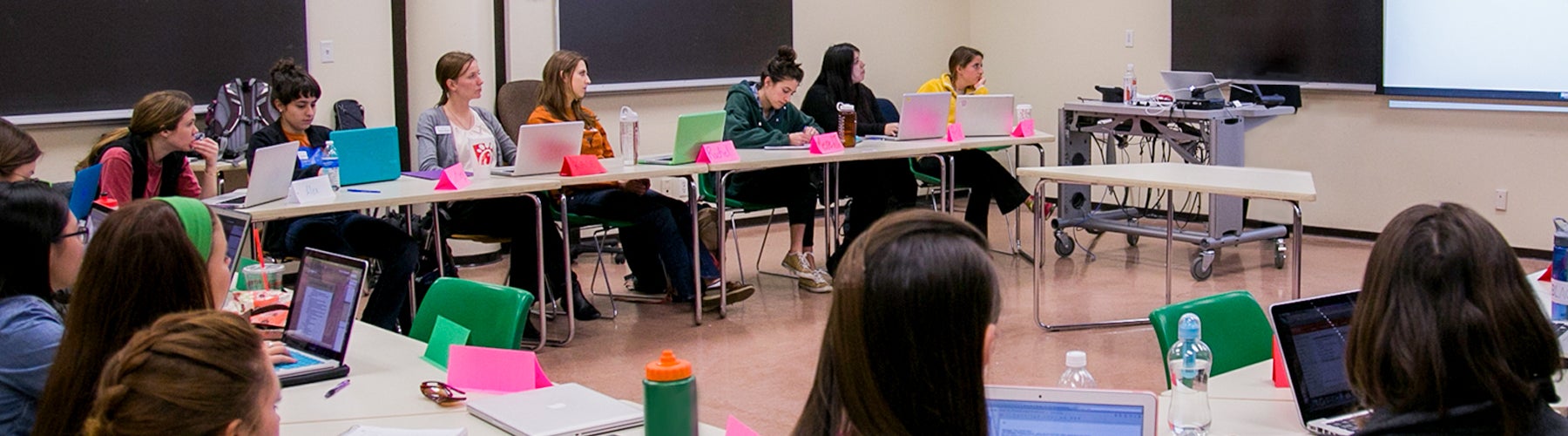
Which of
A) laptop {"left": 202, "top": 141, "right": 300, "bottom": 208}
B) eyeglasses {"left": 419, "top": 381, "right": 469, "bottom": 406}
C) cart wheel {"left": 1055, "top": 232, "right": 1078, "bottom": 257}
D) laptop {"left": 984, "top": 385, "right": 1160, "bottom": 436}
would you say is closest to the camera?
laptop {"left": 984, "top": 385, "right": 1160, "bottom": 436}

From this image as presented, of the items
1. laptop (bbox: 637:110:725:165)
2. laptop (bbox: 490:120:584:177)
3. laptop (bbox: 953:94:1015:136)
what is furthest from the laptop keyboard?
laptop (bbox: 953:94:1015:136)

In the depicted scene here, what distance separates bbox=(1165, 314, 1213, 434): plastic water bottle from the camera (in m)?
2.33

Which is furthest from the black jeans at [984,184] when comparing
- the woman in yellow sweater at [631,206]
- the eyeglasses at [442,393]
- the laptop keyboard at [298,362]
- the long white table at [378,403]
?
the eyeglasses at [442,393]

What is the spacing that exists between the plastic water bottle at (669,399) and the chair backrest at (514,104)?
492cm

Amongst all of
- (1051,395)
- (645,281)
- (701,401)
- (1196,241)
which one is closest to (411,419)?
(1051,395)

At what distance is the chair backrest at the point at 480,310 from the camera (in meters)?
3.11

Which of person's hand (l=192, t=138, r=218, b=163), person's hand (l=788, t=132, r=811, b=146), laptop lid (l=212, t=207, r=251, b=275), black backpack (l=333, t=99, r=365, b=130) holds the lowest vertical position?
laptop lid (l=212, t=207, r=251, b=275)

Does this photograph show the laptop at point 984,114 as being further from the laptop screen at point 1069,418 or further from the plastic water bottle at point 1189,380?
the laptop screen at point 1069,418

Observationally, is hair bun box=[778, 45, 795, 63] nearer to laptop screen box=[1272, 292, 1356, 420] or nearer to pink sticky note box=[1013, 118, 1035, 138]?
pink sticky note box=[1013, 118, 1035, 138]

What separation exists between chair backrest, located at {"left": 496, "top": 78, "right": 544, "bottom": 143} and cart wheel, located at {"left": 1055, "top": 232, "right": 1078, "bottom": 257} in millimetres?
2563

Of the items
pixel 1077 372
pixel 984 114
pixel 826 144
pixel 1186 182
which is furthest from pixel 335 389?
pixel 984 114

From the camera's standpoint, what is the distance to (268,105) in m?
6.11

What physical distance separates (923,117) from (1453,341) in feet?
15.8

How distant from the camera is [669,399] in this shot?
202cm
